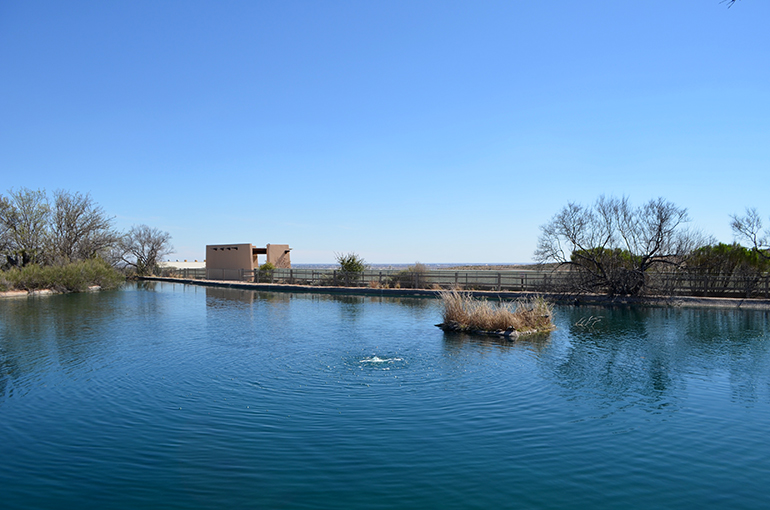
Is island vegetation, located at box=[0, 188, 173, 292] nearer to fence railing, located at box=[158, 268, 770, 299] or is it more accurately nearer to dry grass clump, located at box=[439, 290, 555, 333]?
fence railing, located at box=[158, 268, 770, 299]

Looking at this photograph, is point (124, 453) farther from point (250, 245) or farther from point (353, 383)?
point (250, 245)

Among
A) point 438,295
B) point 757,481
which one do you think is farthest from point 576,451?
point 438,295

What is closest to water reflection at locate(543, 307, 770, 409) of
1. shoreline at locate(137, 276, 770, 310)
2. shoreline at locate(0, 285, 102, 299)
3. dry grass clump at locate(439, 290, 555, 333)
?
dry grass clump at locate(439, 290, 555, 333)

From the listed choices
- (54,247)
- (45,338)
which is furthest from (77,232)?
(45,338)

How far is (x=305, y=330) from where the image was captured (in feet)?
50.2

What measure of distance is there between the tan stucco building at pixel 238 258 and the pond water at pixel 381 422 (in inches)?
1170

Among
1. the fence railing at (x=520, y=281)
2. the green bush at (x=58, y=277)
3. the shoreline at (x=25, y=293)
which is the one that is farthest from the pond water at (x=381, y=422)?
the green bush at (x=58, y=277)

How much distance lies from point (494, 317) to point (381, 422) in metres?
8.71

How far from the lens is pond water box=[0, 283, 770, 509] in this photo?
16.4ft

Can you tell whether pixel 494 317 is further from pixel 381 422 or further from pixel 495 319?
pixel 381 422

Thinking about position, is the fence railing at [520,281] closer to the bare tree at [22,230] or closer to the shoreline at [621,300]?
the shoreline at [621,300]

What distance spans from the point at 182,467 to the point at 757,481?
6.08 metres

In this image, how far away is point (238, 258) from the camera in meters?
45.0

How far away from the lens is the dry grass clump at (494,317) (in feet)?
48.8
